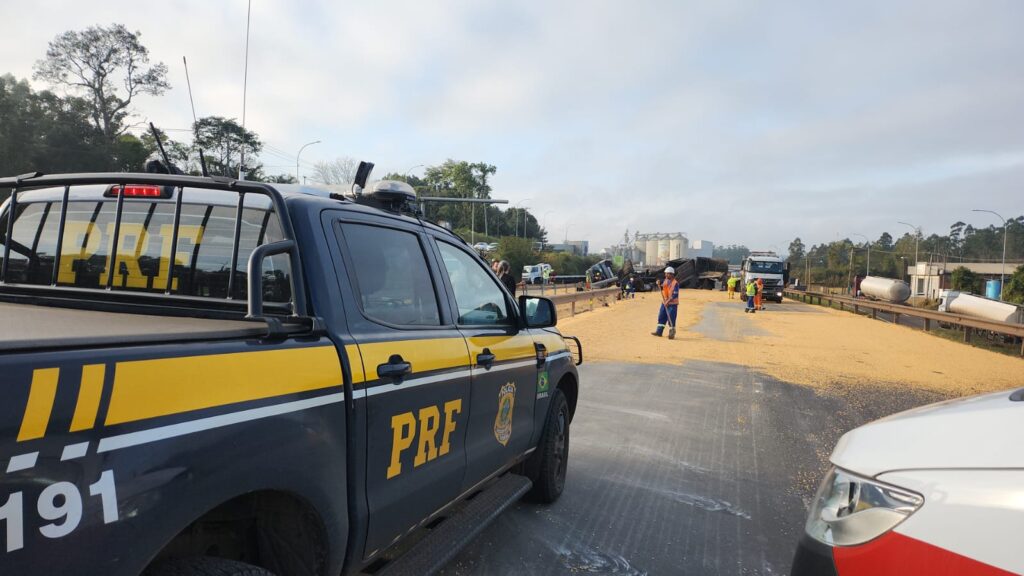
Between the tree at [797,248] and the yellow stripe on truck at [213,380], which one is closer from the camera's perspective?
the yellow stripe on truck at [213,380]

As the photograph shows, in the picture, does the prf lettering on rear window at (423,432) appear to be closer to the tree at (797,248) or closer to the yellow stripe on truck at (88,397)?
the yellow stripe on truck at (88,397)

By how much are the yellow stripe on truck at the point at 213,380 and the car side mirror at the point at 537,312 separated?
6.27ft

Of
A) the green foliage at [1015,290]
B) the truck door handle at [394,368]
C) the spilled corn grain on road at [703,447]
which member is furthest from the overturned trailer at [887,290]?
the truck door handle at [394,368]

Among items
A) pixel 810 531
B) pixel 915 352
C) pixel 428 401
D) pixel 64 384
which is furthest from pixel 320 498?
pixel 915 352

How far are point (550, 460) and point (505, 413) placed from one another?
92 cm

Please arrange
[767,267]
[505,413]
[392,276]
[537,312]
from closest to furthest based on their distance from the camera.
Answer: [392,276], [505,413], [537,312], [767,267]

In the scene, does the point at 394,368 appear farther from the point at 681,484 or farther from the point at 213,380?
the point at 681,484

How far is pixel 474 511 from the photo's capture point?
3146 mm

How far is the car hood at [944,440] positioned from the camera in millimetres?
1616

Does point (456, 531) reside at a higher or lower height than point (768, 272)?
lower

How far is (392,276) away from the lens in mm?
2752

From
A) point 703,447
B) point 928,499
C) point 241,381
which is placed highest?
point 241,381

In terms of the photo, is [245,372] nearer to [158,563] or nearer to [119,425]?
[119,425]

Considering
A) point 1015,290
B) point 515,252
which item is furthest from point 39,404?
point 515,252
